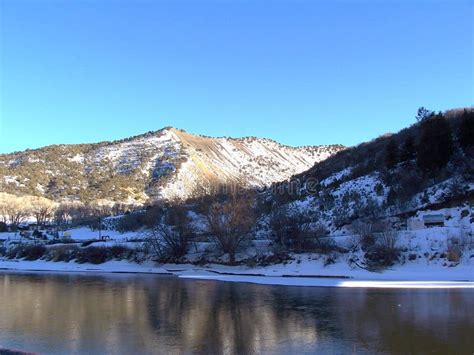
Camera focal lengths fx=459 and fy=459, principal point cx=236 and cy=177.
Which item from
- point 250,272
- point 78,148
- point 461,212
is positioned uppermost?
point 78,148

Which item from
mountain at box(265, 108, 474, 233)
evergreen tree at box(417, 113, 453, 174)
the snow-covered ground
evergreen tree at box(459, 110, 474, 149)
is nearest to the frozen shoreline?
the snow-covered ground

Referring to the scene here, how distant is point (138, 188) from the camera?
470ft

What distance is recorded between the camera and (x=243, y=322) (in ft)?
50.5

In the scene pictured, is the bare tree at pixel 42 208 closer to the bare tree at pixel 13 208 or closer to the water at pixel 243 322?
the bare tree at pixel 13 208

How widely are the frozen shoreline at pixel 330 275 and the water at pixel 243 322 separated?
3602mm

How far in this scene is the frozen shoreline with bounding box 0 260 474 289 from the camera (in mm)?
26680

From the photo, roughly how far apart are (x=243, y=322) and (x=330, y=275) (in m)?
18.1

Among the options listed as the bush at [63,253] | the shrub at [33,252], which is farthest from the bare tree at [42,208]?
the bush at [63,253]

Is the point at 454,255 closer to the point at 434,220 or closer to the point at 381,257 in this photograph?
the point at 381,257

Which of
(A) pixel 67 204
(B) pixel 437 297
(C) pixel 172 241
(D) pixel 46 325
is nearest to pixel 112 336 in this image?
(D) pixel 46 325

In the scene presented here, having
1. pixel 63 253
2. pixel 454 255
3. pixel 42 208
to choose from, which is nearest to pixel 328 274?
pixel 454 255

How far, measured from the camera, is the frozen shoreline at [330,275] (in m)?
26.7

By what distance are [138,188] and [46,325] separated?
427 ft

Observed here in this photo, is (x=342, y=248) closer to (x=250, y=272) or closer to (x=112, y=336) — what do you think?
(x=250, y=272)
